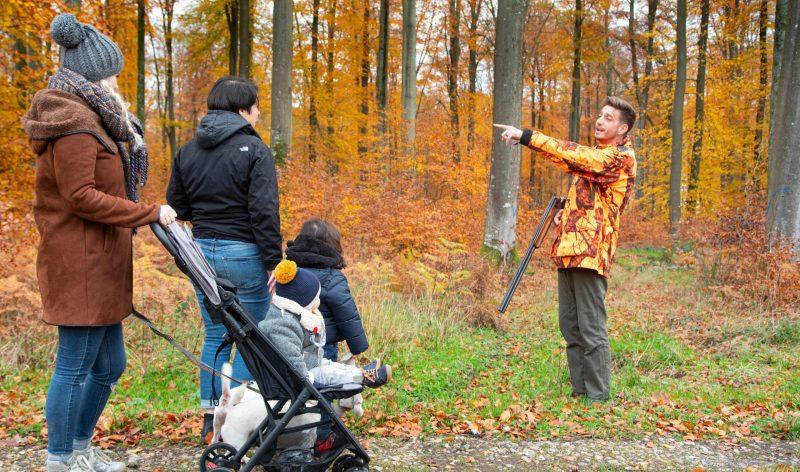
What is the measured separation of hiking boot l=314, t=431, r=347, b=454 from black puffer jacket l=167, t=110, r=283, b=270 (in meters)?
1.09

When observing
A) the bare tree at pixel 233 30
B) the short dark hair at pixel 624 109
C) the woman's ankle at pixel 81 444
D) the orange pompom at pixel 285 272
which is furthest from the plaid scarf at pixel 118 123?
the bare tree at pixel 233 30

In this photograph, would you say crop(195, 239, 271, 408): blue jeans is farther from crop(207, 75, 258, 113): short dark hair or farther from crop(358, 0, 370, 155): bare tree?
Answer: crop(358, 0, 370, 155): bare tree

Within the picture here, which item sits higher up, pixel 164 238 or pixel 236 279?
pixel 164 238

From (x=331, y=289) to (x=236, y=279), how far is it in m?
0.59

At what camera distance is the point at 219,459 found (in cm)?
308

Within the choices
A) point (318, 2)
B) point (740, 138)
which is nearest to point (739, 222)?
point (740, 138)

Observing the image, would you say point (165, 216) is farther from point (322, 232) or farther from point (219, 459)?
point (219, 459)

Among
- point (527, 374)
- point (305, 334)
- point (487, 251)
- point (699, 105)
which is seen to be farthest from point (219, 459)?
point (699, 105)

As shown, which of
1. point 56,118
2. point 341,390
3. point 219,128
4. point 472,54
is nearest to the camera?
point 56,118

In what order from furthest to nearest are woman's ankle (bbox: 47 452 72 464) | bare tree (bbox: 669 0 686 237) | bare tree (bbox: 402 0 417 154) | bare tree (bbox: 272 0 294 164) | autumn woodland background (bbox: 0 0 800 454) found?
bare tree (bbox: 402 0 417 154), bare tree (bbox: 669 0 686 237), bare tree (bbox: 272 0 294 164), autumn woodland background (bbox: 0 0 800 454), woman's ankle (bbox: 47 452 72 464)

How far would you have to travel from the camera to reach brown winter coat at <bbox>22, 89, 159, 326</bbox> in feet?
9.03

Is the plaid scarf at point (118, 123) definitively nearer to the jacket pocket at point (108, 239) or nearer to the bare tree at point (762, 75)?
the jacket pocket at point (108, 239)

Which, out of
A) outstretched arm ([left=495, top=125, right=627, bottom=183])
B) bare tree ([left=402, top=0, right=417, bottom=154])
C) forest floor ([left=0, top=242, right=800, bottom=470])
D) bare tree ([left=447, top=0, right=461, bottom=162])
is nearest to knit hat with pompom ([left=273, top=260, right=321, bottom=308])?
forest floor ([left=0, top=242, right=800, bottom=470])

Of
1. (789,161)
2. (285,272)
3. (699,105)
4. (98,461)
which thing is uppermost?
(699,105)
